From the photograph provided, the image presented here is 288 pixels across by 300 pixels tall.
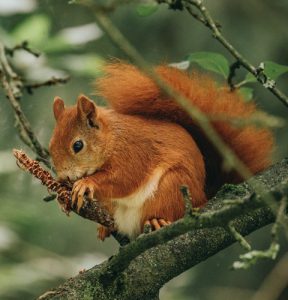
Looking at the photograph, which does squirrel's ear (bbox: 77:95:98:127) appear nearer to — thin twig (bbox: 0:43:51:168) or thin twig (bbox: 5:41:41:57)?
thin twig (bbox: 5:41:41:57)

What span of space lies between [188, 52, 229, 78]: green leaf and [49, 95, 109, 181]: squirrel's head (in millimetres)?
689

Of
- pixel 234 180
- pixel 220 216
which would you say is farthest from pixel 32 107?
pixel 220 216

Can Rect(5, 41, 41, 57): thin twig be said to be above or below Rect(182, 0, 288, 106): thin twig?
above

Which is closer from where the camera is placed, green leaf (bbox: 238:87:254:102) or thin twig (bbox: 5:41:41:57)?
thin twig (bbox: 5:41:41:57)

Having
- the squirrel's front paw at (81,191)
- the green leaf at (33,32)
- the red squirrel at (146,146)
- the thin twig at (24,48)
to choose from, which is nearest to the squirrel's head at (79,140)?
the red squirrel at (146,146)

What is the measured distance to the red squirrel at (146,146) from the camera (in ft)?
8.78

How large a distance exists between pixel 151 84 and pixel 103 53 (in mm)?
945

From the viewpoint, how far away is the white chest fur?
101 inches

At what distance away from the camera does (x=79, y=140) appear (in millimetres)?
2898

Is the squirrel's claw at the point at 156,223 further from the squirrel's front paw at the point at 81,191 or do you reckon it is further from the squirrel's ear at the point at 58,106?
the squirrel's ear at the point at 58,106

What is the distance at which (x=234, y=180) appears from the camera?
2814 millimetres

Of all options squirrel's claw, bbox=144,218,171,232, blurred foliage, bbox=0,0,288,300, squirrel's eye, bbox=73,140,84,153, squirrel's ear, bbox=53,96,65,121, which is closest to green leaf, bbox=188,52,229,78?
blurred foliage, bbox=0,0,288,300

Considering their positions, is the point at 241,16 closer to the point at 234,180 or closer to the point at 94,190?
the point at 234,180

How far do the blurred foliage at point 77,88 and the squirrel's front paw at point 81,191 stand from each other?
17.0 inches
